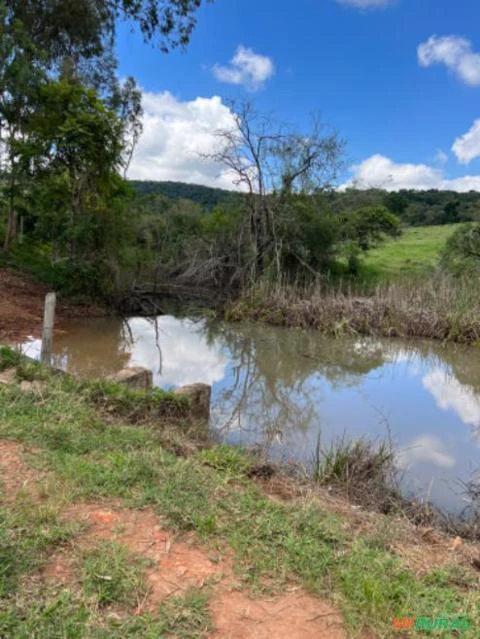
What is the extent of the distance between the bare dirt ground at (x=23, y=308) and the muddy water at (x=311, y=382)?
1.48ft

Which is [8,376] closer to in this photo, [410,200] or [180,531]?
[180,531]

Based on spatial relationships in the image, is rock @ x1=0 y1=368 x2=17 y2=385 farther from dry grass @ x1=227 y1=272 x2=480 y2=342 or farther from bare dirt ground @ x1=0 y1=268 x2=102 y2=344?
dry grass @ x1=227 y1=272 x2=480 y2=342

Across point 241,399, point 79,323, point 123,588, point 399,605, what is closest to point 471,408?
point 241,399

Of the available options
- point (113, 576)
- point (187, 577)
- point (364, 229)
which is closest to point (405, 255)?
point (364, 229)

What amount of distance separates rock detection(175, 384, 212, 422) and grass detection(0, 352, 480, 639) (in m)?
1.61

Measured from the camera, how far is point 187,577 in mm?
2111

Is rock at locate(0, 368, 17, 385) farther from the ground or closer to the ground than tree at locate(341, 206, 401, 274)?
closer to the ground

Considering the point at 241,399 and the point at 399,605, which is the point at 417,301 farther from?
the point at 399,605

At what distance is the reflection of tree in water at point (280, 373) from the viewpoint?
595 cm

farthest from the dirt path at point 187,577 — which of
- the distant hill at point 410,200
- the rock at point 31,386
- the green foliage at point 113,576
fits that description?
the distant hill at point 410,200

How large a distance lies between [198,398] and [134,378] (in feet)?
2.51

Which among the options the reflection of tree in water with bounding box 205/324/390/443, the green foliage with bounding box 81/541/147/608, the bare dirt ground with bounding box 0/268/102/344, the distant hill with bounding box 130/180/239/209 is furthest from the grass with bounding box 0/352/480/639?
the distant hill with bounding box 130/180/239/209

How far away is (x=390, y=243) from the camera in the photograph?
2602 cm

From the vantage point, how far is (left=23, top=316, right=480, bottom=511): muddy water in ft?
17.0
